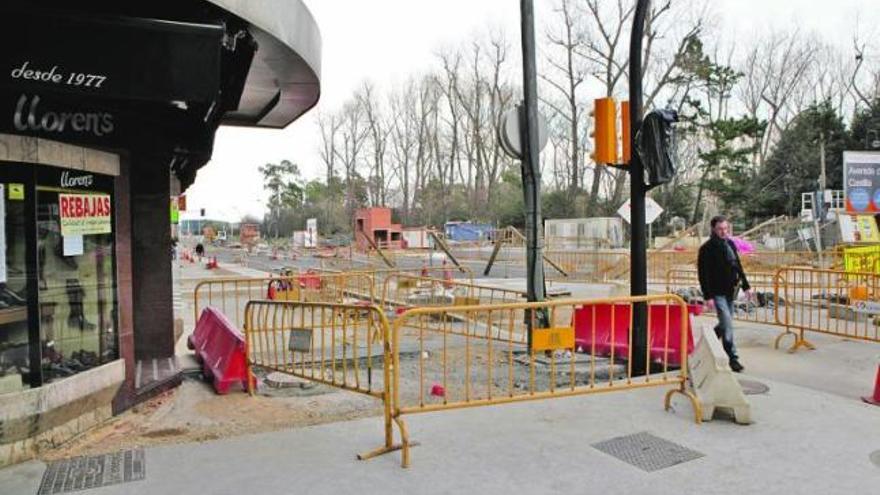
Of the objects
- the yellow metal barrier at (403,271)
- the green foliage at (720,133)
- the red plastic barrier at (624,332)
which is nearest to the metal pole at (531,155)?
the red plastic barrier at (624,332)

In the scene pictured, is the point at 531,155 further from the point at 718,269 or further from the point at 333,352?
the point at 333,352

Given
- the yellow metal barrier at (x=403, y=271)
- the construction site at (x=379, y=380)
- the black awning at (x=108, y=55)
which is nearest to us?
the black awning at (x=108, y=55)

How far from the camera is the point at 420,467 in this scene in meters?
4.66

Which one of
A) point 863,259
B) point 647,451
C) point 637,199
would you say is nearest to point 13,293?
point 647,451

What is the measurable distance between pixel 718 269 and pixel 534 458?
419cm

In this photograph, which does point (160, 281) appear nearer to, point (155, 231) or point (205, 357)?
point (155, 231)

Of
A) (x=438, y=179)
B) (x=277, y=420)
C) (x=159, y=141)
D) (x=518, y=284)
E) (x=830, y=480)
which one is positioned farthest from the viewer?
(x=438, y=179)

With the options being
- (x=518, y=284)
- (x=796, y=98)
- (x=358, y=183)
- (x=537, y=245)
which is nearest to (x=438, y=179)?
(x=358, y=183)

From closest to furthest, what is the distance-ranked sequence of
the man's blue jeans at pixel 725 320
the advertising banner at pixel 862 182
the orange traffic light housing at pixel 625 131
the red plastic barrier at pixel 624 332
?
the orange traffic light housing at pixel 625 131 → the man's blue jeans at pixel 725 320 → the red plastic barrier at pixel 624 332 → the advertising banner at pixel 862 182

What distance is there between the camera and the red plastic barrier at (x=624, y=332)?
7902mm

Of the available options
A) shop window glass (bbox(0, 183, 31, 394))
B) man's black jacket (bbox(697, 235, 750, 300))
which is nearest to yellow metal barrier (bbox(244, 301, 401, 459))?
shop window glass (bbox(0, 183, 31, 394))

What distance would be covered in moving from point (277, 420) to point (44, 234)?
2.40m

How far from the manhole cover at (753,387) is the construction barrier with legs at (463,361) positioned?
678mm

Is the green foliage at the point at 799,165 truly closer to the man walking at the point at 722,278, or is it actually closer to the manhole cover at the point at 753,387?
the man walking at the point at 722,278
